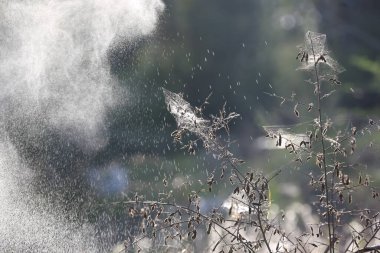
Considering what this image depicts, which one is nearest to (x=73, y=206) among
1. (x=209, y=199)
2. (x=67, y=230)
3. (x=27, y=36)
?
(x=67, y=230)

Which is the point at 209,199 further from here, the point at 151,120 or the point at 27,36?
the point at 27,36

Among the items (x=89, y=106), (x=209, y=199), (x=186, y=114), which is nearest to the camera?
(x=186, y=114)

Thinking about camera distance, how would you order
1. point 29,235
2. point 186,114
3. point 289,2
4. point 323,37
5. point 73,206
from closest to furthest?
point 186,114
point 323,37
point 29,235
point 73,206
point 289,2

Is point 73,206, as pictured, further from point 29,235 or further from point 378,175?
point 378,175

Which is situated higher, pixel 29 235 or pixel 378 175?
pixel 378 175

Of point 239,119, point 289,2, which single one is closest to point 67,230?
point 239,119

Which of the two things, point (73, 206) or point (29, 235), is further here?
point (73, 206)

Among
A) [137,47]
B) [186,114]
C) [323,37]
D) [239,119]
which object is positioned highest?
[137,47]
